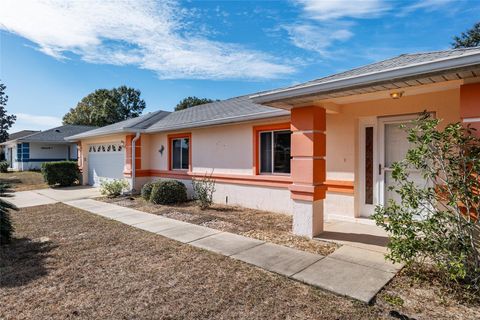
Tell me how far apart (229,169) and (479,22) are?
31.7 metres

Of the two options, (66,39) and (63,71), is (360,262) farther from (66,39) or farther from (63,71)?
(63,71)

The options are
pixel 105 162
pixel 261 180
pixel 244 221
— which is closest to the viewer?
pixel 244 221

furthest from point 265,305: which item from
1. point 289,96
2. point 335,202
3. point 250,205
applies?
point 250,205

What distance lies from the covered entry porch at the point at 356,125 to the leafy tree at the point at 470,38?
2836 cm

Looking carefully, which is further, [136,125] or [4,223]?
[136,125]

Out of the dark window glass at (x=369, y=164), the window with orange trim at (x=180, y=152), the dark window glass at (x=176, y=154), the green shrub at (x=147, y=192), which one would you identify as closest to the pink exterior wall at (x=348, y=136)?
the dark window glass at (x=369, y=164)

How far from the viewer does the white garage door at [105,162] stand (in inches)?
572

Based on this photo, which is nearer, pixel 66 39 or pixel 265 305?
pixel 265 305

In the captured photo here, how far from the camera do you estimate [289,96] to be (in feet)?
17.5

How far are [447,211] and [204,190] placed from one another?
6.78 meters

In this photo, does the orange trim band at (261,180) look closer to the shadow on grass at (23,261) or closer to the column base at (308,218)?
the column base at (308,218)

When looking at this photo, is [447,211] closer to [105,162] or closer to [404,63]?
[404,63]

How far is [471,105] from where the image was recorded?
399 centimetres

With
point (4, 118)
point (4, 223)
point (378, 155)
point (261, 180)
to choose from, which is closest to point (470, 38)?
point (378, 155)
